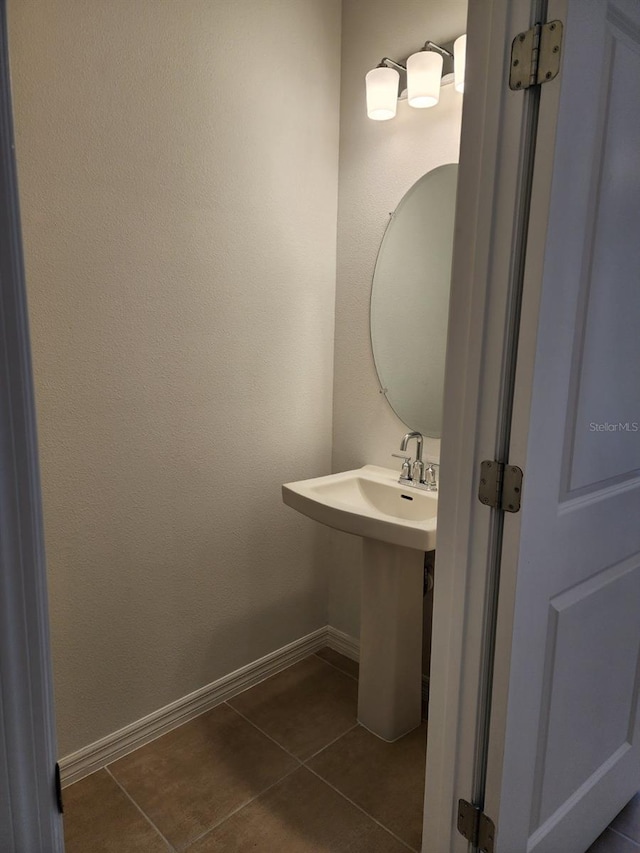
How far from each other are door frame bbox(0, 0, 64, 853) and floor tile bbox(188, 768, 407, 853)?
109 cm

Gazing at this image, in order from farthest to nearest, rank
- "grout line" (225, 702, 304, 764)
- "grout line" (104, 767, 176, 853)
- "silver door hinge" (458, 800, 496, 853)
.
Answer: "grout line" (225, 702, 304, 764) < "grout line" (104, 767, 176, 853) < "silver door hinge" (458, 800, 496, 853)

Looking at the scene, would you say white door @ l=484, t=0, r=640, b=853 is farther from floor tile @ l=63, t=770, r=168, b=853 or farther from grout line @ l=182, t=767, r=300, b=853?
floor tile @ l=63, t=770, r=168, b=853

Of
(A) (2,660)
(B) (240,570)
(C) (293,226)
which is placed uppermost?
(C) (293,226)

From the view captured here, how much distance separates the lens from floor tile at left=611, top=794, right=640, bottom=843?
1.59m

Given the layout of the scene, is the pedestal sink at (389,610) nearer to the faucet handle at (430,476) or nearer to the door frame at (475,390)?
the faucet handle at (430,476)

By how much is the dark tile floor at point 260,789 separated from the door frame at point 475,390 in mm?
398

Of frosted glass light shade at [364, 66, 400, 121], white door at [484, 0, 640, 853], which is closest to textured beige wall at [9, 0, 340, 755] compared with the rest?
frosted glass light shade at [364, 66, 400, 121]

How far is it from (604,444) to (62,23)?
167 cm

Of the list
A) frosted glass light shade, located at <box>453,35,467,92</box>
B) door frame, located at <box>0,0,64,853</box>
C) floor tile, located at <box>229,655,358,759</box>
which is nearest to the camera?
door frame, located at <box>0,0,64,853</box>

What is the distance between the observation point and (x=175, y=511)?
6.23ft

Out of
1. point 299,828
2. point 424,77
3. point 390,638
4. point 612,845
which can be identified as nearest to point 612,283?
point 424,77

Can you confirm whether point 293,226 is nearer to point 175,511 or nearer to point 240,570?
point 175,511

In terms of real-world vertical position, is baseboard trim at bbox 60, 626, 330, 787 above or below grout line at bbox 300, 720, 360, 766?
above

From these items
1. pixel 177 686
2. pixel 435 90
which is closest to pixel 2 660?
pixel 177 686
